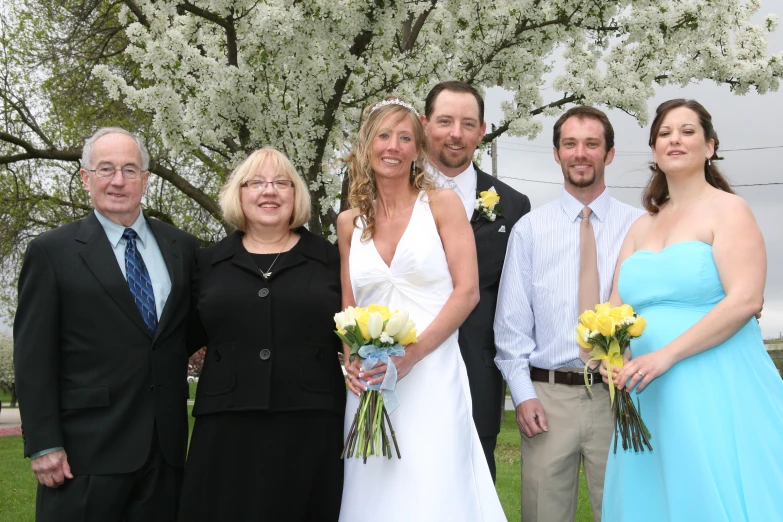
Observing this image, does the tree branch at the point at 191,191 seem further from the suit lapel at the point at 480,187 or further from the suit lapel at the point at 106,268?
the suit lapel at the point at 106,268

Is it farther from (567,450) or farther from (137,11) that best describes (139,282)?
(137,11)

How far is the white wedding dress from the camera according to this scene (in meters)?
4.33

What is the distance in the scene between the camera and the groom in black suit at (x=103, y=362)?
4.29 meters

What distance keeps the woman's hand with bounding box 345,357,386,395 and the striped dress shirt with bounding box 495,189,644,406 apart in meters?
1.07

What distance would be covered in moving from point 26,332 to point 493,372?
275cm

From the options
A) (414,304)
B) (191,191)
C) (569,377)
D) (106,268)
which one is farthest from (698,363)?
(191,191)

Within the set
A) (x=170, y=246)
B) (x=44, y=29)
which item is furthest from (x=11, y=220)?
(x=170, y=246)

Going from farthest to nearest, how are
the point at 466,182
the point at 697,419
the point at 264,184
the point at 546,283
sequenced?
the point at 466,182 < the point at 546,283 < the point at 264,184 < the point at 697,419

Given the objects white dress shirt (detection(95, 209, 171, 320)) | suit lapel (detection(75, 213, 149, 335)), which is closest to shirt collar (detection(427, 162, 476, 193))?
white dress shirt (detection(95, 209, 171, 320))

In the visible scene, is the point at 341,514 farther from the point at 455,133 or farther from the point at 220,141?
the point at 220,141

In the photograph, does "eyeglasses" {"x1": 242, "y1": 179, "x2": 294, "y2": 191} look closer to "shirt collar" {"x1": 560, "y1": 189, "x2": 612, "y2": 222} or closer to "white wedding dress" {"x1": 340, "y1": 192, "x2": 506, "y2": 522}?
"white wedding dress" {"x1": 340, "y1": 192, "x2": 506, "y2": 522}

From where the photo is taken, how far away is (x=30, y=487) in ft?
38.9

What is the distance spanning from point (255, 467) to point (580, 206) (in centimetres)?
255

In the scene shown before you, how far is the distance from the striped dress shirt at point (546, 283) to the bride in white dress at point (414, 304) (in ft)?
1.51
